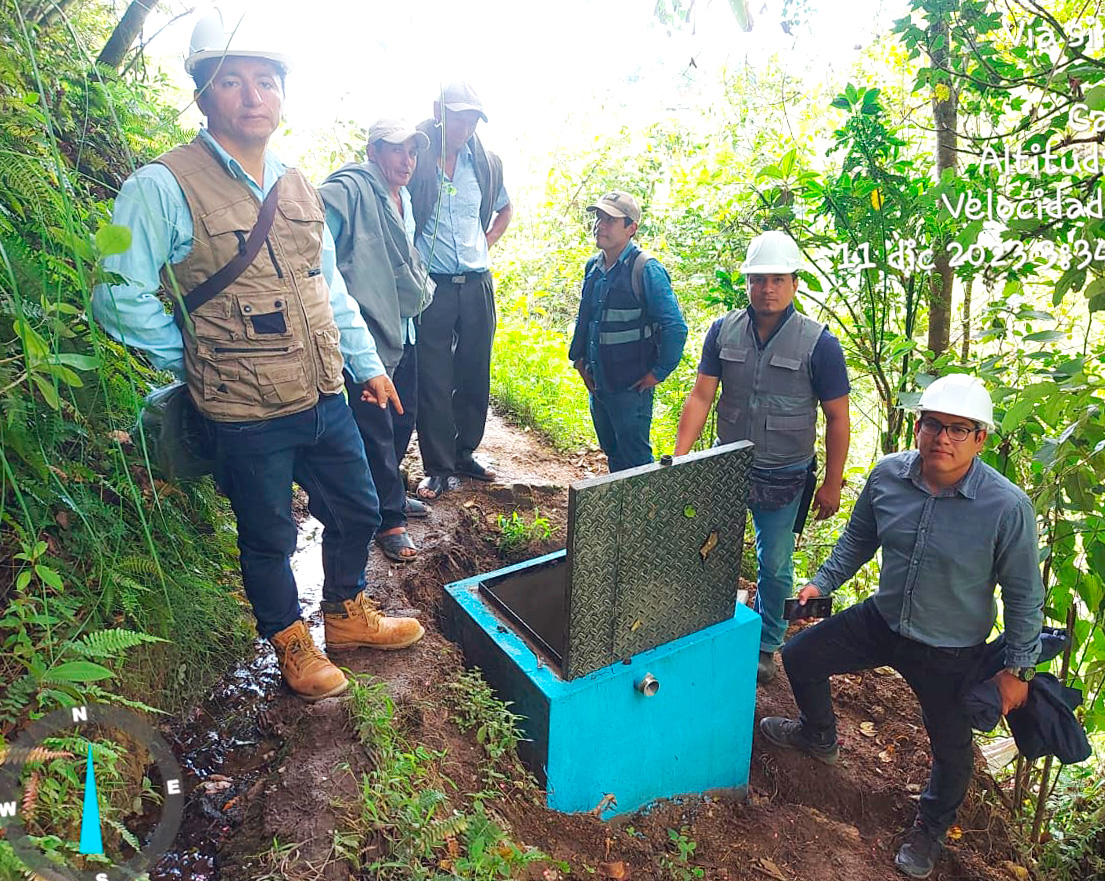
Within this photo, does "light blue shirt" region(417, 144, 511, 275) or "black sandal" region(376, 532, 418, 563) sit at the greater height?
"light blue shirt" region(417, 144, 511, 275)

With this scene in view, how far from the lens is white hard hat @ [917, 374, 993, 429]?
2.58 m

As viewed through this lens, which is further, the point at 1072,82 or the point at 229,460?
the point at 1072,82

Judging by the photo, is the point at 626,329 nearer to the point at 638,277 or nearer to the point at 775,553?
the point at 638,277

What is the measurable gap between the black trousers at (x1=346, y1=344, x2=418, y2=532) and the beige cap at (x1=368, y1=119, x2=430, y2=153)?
3.53ft

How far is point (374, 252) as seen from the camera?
Result: 3.53 metres

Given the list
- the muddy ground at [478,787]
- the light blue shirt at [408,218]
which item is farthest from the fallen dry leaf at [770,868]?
the light blue shirt at [408,218]

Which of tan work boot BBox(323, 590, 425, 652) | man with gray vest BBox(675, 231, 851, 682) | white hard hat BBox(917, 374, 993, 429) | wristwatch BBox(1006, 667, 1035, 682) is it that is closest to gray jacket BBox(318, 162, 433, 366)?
tan work boot BBox(323, 590, 425, 652)

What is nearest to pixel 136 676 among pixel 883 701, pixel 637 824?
pixel 637 824

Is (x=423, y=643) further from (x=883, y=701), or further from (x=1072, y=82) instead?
(x=1072, y=82)

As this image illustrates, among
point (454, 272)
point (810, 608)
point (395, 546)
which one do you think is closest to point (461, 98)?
point (454, 272)

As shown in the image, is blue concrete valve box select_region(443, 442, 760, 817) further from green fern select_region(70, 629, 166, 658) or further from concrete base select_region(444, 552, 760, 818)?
green fern select_region(70, 629, 166, 658)

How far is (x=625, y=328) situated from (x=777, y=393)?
1.26 meters

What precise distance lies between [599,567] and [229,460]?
4.45 feet

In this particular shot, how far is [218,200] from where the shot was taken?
2.28 metres
